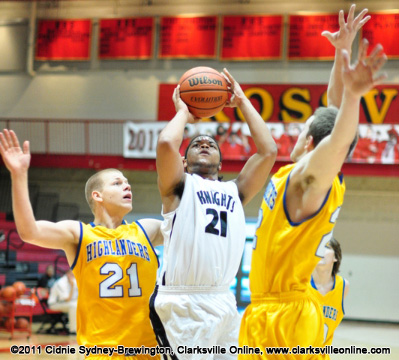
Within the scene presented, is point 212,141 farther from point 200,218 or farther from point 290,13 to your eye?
point 290,13

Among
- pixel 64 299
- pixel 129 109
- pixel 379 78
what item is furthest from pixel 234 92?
pixel 129 109

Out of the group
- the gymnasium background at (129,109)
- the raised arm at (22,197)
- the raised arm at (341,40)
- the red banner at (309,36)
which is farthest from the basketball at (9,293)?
the red banner at (309,36)

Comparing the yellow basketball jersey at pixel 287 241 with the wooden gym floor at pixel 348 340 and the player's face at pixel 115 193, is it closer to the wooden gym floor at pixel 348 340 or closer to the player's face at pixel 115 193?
the player's face at pixel 115 193

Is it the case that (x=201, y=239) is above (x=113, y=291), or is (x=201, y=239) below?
above

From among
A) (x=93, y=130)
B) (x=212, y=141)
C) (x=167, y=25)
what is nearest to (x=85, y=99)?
(x=93, y=130)

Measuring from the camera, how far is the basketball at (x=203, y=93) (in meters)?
4.10

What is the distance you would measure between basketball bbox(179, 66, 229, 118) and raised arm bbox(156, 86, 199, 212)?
0.47 m

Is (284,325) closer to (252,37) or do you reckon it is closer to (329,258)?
(329,258)

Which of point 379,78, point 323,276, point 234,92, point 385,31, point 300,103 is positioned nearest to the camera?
point 379,78

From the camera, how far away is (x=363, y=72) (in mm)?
2510

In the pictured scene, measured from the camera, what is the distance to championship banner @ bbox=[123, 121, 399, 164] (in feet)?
50.1

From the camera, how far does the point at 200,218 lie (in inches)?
138

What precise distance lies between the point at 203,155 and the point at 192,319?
3.47ft

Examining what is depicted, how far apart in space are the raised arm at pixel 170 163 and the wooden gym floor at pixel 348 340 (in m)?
6.46
